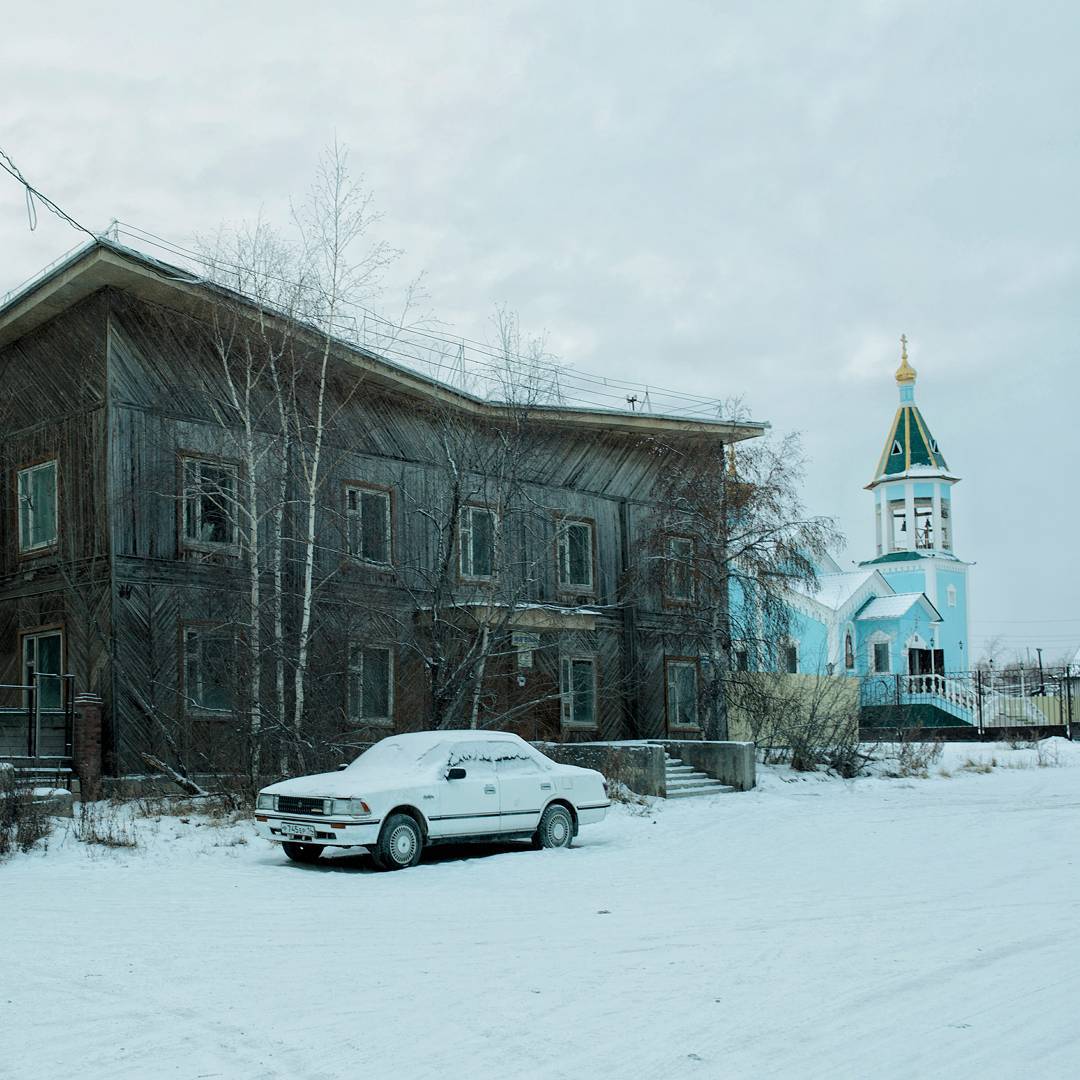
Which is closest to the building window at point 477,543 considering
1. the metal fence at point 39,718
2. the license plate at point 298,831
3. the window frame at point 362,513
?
the window frame at point 362,513

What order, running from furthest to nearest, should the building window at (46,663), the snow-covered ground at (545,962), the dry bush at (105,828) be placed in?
1. the building window at (46,663)
2. the dry bush at (105,828)
3. the snow-covered ground at (545,962)

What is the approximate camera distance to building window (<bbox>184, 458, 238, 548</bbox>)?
78.0 ft

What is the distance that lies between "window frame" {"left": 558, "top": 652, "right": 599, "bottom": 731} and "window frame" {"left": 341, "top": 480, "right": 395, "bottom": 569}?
502 centimetres

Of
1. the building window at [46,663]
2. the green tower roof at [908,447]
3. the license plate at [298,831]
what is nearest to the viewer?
the license plate at [298,831]

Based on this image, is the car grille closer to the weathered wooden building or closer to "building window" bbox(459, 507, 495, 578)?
the weathered wooden building

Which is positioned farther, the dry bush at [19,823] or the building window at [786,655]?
the building window at [786,655]

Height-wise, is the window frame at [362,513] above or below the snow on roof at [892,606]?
above

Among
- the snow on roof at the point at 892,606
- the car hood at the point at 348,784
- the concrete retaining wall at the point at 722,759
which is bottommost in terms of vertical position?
the concrete retaining wall at the point at 722,759

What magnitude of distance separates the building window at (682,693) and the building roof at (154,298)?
304 inches

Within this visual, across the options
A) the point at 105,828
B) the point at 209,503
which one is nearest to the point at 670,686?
the point at 209,503

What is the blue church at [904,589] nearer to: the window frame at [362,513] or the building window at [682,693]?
the building window at [682,693]

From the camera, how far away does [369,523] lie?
1049 inches

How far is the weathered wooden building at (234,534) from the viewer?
73.5 feet

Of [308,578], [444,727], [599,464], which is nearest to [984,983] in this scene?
[444,727]
